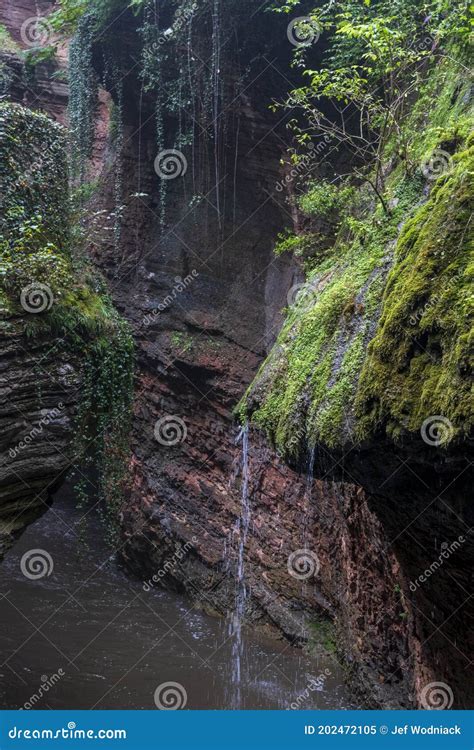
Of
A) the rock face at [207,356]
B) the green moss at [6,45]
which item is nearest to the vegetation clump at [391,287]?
the rock face at [207,356]

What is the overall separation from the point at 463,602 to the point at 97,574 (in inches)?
346

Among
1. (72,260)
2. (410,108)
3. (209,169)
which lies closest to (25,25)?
(209,169)

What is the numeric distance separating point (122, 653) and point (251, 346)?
19.1ft

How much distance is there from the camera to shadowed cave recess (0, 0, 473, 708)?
14.4ft

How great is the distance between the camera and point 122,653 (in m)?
8.76

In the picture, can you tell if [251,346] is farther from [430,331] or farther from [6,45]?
[6,45]

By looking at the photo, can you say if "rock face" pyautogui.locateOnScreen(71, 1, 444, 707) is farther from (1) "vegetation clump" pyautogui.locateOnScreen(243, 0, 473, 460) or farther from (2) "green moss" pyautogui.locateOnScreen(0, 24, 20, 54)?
(2) "green moss" pyautogui.locateOnScreen(0, 24, 20, 54)

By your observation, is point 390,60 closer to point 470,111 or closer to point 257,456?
point 470,111

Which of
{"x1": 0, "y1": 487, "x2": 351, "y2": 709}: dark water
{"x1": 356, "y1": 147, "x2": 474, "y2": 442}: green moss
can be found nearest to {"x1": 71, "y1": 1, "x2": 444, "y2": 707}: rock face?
{"x1": 0, "y1": 487, "x2": 351, "y2": 709}: dark water

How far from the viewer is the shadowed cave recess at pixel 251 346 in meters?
4.40

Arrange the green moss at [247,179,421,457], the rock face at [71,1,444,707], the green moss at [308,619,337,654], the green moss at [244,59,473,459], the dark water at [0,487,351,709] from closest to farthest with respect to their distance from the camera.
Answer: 1. the green moss at [244,59,473,459]
2. the green moss at [247,179,421,457]
3. the dark water at [0,487,351,709]
4. the green moss at [308,619,337,654]
5. the rock face at [71,1,444,707]

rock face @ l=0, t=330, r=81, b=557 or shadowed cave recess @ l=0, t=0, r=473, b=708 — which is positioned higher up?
shadowed cave recess @ l=0, t=0, r=473, b=708

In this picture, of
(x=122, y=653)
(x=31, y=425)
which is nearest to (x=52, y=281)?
(x=31, y=425)

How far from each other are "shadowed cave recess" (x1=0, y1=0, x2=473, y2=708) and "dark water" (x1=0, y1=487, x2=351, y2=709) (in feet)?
1.19
